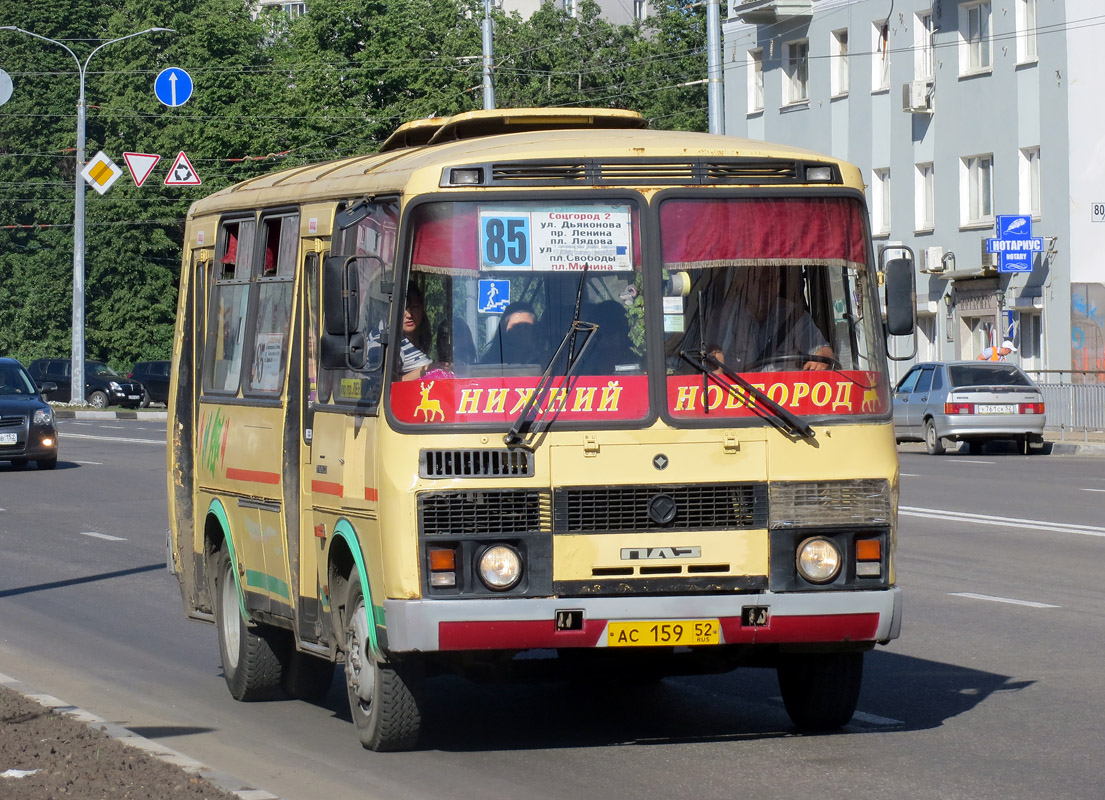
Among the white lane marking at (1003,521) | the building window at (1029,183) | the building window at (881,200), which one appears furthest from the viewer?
the building window at (881,200)

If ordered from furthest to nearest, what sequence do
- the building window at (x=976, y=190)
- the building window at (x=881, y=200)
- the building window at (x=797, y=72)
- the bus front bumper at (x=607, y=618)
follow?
the building window at (x=797, y=72), the building window at (x=881, y=200), the building window at (x=976, y=190), the bus front bumper at (x=607, y=618)

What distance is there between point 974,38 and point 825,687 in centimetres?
3678

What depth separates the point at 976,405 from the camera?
32.7 m

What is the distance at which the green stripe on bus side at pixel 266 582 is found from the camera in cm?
898

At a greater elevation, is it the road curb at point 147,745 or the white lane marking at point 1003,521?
the white lane marking at point 1003,521

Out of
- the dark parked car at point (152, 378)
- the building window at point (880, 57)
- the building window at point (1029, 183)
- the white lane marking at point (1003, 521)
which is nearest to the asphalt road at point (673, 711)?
the white lane marking at point (1003, 521)

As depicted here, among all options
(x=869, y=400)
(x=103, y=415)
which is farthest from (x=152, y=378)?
(x=869, y=400)

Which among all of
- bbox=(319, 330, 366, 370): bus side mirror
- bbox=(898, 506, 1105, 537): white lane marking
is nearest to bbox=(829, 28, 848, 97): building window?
bbox=(898, 506, 1105, 537): white lane marking

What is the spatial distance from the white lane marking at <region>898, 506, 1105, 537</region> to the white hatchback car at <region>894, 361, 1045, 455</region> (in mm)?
11857

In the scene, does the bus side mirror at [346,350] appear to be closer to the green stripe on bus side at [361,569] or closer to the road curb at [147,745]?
the green stripe on bus side at [361,569]

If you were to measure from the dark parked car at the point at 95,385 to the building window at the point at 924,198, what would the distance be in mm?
26781

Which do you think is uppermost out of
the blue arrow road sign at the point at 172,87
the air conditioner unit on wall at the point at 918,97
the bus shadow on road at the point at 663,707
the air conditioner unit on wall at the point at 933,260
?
the blue arrow road sign at the point at 172,87

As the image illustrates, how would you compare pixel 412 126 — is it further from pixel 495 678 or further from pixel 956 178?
pixel 956 178

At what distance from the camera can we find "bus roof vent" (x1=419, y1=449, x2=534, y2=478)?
7.49m
